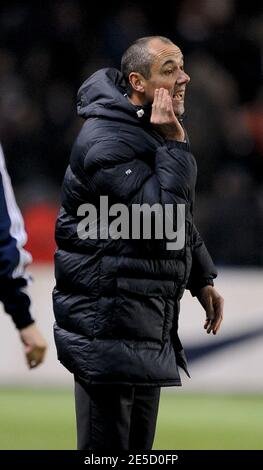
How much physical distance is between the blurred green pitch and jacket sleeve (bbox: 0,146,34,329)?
2.80 m

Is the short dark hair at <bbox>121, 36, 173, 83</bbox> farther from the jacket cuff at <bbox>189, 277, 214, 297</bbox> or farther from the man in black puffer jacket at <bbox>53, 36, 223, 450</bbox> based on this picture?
the jacket cuff at <bbox>189, 277, 214, 297</bbox>

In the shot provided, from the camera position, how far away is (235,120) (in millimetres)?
10914

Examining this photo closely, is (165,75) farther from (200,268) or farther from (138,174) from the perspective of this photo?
(200,268)

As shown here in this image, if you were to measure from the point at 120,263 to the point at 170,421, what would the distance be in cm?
351

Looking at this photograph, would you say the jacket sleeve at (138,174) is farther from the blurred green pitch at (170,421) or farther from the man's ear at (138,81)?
the blurred green pitch at (170,421)

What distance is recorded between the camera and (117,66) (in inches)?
430

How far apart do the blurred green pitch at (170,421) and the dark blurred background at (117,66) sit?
1.68 m

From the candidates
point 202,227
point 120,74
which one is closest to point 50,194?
point 202,227

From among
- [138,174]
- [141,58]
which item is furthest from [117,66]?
[138,174]

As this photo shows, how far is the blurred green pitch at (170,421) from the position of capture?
24.0 ft

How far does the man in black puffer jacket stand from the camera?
4.79 meters

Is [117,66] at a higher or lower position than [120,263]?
higher

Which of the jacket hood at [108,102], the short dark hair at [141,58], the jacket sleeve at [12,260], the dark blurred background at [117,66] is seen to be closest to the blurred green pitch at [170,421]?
the dark blurred background at [117,66]

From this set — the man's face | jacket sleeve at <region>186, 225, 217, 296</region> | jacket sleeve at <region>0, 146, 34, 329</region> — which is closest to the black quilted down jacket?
the man's face
